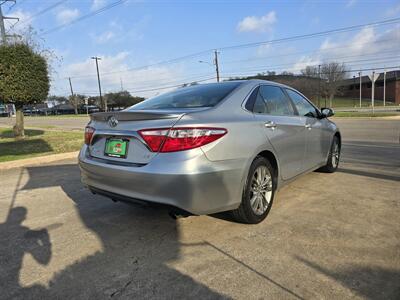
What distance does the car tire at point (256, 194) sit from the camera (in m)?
3.41

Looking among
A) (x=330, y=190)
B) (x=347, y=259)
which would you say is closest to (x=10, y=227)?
(x=347, y=259)

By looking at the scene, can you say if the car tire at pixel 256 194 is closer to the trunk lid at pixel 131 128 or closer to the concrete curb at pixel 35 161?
the trunk lid at pixel 131 128

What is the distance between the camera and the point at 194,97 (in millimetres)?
3902

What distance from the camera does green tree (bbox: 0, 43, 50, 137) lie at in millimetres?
12062

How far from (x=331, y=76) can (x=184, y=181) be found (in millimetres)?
71944

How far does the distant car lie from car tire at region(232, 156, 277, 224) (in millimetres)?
11

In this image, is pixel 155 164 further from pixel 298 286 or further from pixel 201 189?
pixel 298 286

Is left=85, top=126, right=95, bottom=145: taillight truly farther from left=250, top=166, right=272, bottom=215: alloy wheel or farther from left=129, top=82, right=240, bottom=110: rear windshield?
left=250, top=166, right=272, bottom=215: alloy wheel

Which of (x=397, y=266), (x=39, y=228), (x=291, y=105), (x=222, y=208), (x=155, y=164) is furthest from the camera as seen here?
(x=291, y=105)

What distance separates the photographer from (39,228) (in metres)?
3.77

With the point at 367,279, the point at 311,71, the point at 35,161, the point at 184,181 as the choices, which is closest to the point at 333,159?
the point at 367,279

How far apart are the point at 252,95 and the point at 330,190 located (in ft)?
6.77

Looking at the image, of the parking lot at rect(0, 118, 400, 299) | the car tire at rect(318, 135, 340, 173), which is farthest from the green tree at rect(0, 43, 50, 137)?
the car tire at rect(318, 135, 340, 173)

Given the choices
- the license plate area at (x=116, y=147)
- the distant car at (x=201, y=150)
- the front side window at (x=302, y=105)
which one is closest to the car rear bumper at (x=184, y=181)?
the distant car at (x=201, y=150)
